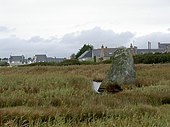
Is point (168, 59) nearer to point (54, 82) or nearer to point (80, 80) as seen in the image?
point (80, 80)

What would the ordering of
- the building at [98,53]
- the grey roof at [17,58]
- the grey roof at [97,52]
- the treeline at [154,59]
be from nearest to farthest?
the treeline at [154,59] → the building at [98,53] → the grey roof at [97,52] → the grey roof at [17,58]

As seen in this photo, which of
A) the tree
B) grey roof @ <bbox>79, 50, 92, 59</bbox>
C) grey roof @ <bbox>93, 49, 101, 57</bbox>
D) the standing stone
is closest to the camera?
the standing stone

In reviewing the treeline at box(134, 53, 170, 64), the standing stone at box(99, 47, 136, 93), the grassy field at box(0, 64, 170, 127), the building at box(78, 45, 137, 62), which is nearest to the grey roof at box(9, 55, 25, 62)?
the building at box(78, 45, 137, 62)

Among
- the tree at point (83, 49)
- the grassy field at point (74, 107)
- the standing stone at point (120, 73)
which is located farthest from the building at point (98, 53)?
the grassy field at point (74, 107)

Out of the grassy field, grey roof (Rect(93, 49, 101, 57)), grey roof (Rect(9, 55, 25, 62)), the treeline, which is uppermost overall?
grey roof (Rect(93, 49, 101, 57))

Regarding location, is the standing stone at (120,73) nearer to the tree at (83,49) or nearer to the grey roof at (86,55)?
the grey roof at (86,55)

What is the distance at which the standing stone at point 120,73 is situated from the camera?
2284 cm

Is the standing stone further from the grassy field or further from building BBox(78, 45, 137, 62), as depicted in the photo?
building BBox(78, 45, 137, 62)

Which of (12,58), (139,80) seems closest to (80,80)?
(139,80)

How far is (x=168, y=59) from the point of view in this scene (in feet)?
151

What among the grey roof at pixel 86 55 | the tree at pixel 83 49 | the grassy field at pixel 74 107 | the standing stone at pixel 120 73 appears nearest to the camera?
the grassy field at pixel 74 107

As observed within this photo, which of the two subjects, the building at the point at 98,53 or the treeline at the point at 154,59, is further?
the building at the point at 98,53

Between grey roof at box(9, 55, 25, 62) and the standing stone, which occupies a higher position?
grey roof at box(9, 55, 25, 62)

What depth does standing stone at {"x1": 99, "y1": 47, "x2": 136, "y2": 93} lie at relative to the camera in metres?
22.8
